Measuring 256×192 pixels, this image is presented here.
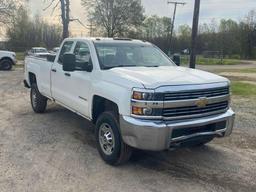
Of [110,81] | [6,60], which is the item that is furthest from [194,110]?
[6,60]

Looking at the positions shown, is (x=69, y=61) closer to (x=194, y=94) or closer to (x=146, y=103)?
(x=146, y=103)

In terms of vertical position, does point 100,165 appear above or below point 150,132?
below

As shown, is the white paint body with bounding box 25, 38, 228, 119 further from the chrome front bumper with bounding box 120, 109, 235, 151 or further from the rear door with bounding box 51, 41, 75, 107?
the chrome front bumper with bounding box 120, 109, 235, 151

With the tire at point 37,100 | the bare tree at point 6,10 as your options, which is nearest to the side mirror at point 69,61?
the tire at point 37,100

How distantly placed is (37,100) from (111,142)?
3.99 m

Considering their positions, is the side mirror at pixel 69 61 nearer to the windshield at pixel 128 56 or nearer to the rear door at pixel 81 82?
the rear door at pixel 81 82

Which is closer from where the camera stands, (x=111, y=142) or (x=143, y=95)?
(x=143, y=95)

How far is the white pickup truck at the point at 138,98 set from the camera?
4309 mm

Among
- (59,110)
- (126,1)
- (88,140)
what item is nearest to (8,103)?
(59,110)

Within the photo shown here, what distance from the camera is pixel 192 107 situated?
457 centimetres

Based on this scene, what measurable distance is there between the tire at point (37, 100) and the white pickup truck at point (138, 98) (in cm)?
199

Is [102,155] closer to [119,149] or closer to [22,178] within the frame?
[119,149]

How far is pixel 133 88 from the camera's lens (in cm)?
437

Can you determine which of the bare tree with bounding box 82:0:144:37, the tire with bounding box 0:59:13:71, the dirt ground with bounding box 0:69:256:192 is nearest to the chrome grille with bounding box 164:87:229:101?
the dirt ground with bounding box 0:69:256:192
